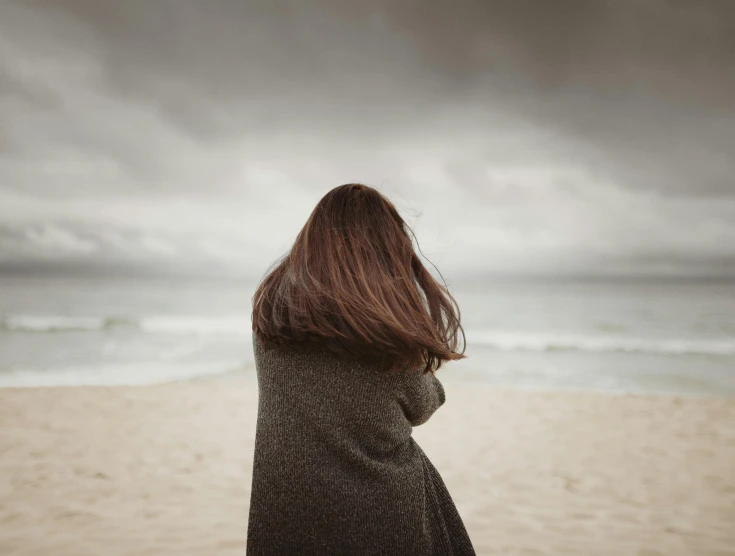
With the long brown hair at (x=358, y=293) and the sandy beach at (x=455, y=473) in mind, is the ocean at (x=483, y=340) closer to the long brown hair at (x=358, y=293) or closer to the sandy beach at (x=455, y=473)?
the sandy beach at (x=455, y=473)

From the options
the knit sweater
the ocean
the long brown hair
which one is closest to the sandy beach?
the knit sweater

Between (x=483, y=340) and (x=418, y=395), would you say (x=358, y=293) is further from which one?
(x=483, y=340)

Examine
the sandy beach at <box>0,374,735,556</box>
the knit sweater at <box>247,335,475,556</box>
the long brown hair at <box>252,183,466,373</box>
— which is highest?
the long brown hair at <box>252,183,466,373</box>

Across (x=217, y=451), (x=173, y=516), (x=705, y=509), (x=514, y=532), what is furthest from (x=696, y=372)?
(x=173, y=516)

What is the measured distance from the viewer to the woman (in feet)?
3.45

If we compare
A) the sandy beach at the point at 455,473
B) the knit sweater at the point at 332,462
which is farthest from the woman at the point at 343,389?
the sandy beach at the point at 455,473

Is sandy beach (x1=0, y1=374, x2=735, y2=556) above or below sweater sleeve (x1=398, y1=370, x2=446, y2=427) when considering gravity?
below

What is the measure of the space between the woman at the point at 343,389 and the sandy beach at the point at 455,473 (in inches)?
87.6

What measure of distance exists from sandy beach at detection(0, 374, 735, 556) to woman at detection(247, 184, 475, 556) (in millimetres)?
2226

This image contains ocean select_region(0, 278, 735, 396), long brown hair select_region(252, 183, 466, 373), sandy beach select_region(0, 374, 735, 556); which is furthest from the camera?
ocean select_region(0, 278, 735, 396)

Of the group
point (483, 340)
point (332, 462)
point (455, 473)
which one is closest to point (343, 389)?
point (332, 462)

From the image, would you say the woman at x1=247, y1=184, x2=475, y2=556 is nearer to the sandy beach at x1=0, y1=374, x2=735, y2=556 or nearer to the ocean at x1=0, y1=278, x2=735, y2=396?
the sandy beach at x1=0, y1=374, x2=735, y2=556

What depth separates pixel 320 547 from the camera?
1110 mm

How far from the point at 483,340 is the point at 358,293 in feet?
54.1
